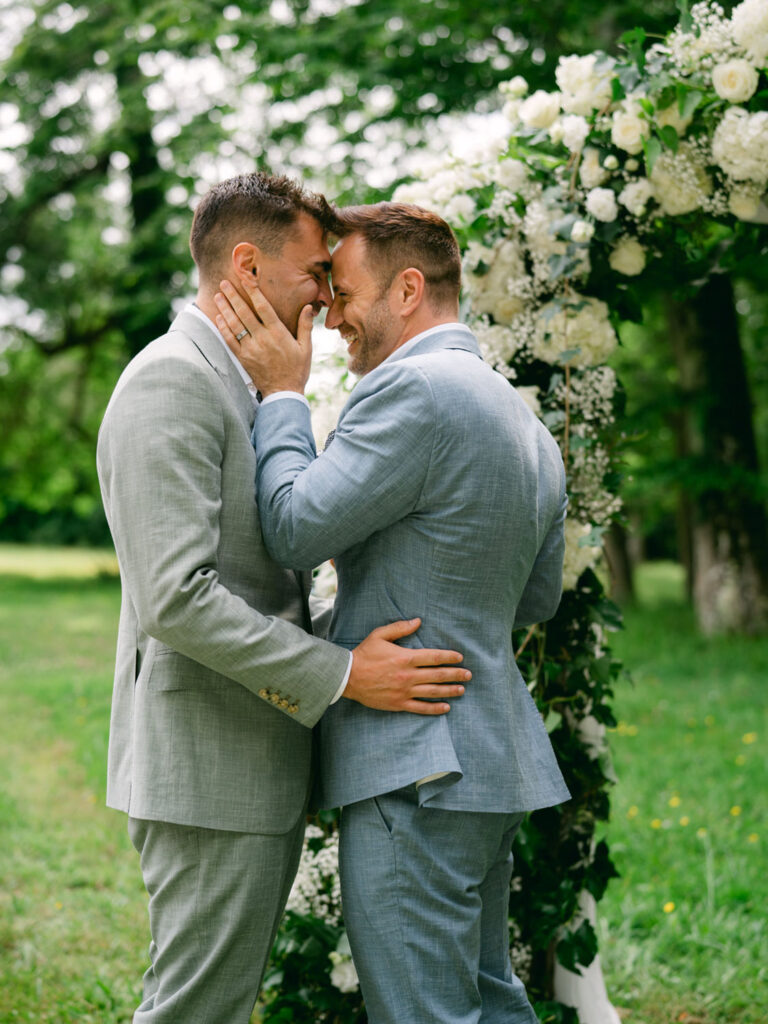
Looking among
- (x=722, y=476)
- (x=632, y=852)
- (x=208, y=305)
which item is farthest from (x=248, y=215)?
(x=722, y=476)

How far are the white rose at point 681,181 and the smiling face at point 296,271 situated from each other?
1.16 m

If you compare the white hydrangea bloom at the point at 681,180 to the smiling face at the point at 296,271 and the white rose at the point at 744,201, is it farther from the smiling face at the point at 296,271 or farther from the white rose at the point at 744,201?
the smiling face at the point at 296,271

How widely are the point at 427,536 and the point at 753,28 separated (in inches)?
69.1

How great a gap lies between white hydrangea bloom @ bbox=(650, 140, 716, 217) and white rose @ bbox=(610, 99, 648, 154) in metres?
0.10

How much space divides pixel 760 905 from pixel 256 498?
343 centimetres

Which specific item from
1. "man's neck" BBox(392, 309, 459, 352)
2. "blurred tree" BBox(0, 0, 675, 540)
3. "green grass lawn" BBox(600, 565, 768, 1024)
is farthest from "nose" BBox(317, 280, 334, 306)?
"blurred tree" BBox(0, 0, 675, 540)

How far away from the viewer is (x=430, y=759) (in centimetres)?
214

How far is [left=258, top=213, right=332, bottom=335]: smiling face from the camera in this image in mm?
2441

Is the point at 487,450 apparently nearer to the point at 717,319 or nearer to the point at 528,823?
the point at 528,823

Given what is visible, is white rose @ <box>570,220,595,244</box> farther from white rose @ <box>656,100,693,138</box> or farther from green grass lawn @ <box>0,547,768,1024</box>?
green grass lawn @ <box>0,547,768,1024</box>

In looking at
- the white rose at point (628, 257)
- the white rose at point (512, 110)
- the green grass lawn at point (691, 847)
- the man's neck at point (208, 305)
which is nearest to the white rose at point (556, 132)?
the white rose at point (512, 110)

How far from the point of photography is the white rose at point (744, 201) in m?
3.02

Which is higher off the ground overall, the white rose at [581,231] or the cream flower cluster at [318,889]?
the white rose at [581,231]

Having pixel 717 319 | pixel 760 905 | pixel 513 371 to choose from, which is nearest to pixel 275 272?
pixel 513 371
